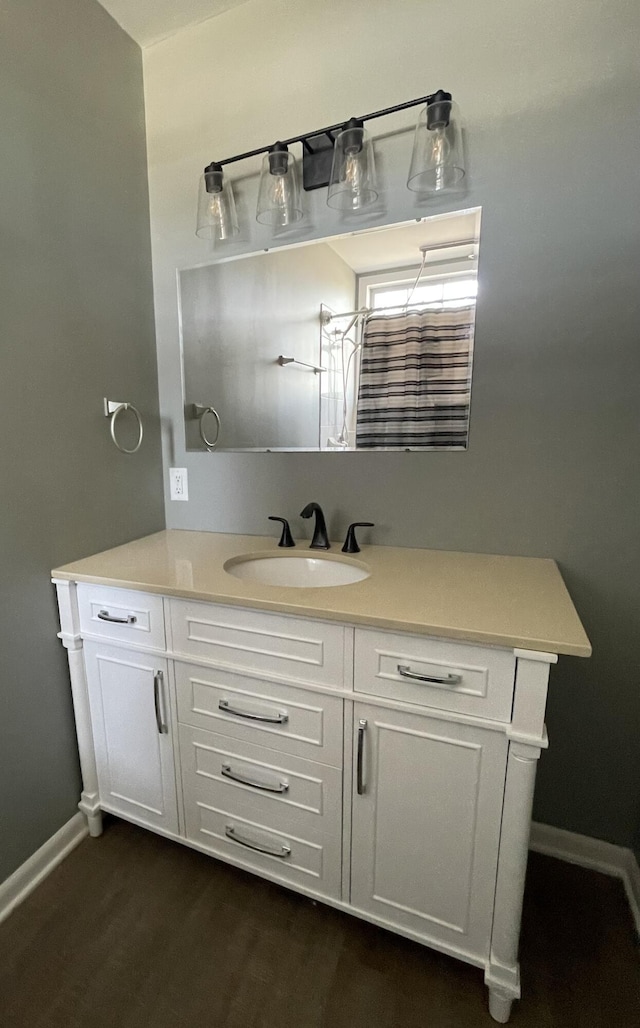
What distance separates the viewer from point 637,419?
114 centimetres

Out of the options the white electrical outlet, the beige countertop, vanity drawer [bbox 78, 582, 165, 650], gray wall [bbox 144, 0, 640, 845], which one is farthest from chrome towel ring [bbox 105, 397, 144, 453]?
gray wall [bbox 144, 0, 640, 845]

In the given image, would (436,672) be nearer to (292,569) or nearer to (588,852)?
(292,569)

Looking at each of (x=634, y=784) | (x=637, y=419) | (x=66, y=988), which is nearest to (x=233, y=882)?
(x=66, y=988)

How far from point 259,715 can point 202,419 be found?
3.47 ft

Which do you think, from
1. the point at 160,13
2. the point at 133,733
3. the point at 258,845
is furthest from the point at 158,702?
the point at 160,13

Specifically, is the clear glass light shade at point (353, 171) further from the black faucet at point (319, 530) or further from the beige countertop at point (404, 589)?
the beige countertop at point (404, 589)

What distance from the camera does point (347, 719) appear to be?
1.01m

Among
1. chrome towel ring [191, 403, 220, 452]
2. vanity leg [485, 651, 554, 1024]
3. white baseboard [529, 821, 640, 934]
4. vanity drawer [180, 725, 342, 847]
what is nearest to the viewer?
vanity leg [485, 651, 554, 1024]

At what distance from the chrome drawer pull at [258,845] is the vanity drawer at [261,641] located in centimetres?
47

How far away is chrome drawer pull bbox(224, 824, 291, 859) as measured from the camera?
45.0 inches

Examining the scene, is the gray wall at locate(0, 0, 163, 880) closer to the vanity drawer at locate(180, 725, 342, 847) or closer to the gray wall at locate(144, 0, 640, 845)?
the gray wall at locate(144, 0, 640, 845)

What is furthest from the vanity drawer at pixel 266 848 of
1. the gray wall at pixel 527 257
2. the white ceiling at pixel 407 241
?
the white ceiling at pixel 407 241

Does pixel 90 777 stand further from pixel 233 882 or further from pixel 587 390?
pixel 587 390

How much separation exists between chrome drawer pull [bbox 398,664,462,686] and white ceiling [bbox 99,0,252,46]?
76.6 inches
